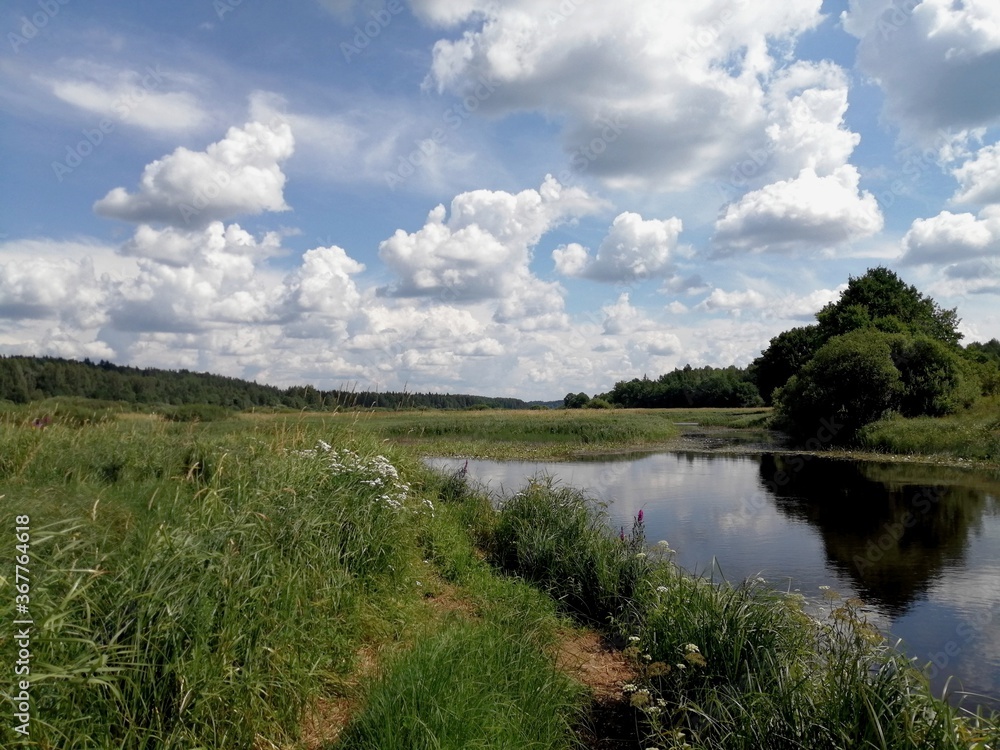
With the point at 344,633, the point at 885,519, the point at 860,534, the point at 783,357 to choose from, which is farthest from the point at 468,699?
the point at 783,357

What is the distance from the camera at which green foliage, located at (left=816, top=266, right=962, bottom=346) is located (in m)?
47.8

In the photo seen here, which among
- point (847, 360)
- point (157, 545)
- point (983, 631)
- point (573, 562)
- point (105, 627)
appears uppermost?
point (847, 360)

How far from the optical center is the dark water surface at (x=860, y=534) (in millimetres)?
9211

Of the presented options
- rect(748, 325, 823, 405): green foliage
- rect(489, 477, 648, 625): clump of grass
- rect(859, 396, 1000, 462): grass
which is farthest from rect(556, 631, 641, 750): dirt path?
rect(748, 325, 823, 405): green foliage

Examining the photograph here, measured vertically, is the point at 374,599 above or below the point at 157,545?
below

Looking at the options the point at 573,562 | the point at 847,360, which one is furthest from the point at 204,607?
the point at 847,360

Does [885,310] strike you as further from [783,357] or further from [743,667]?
[743,667]

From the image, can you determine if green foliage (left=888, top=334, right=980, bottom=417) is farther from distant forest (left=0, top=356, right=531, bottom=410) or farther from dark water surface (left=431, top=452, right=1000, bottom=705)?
distant forest (left=0, top=356, right=531, bottom=410)

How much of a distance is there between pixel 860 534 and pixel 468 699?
13.7m

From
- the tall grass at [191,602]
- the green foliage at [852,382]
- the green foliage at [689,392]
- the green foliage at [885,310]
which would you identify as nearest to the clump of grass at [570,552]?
the tall grass at [191,602]

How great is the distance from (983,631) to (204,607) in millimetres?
Answer: 10108

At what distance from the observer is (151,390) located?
49875mm

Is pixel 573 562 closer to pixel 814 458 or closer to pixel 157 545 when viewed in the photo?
pixel 157 545

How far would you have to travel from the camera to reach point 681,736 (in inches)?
190
